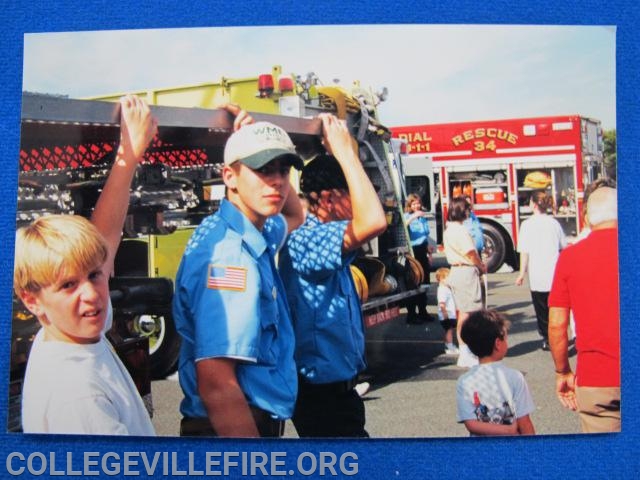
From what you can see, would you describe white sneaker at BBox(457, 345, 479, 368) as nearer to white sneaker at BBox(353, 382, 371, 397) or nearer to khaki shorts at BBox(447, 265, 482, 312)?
khaki shorts at BBox(447, 265, 482, 312)

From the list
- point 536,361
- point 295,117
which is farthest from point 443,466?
point 295,117

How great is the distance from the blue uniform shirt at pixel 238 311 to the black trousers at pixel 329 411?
66 millimetres

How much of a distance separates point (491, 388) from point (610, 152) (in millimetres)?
1209

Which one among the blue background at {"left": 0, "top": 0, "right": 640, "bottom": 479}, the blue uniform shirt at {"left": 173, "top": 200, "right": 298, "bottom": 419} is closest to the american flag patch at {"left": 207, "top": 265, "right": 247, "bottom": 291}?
the blue uniform shirt at {"left": 173, "top": 200, "right": 298, "bottom": 419}

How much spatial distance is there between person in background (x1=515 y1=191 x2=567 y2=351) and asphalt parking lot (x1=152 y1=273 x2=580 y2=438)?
45 mm

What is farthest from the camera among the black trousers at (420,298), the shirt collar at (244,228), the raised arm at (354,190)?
the black trousers at (420,298)

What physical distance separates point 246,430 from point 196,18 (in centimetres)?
189

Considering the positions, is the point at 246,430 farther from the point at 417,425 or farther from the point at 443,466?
the point at 443,466

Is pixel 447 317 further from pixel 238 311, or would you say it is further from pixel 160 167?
pixel 160 167

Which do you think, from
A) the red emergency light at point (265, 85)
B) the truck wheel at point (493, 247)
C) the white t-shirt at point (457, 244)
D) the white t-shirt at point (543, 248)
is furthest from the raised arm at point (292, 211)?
the white t-shirt at point (543, 248)

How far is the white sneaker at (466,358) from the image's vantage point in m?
3.17

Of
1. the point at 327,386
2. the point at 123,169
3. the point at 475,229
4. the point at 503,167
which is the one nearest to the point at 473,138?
the point at 503,167

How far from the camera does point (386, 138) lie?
11.0 feet

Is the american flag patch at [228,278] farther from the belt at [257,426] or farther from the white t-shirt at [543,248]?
the white t-shirt at [543,248]
